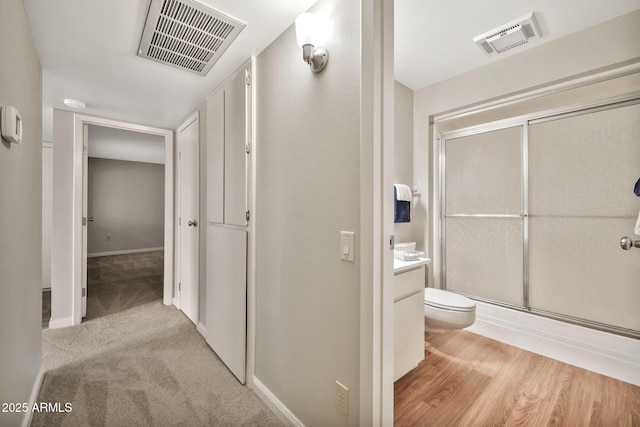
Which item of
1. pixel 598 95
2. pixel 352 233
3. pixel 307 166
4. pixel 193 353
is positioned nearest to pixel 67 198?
pixel 193 353

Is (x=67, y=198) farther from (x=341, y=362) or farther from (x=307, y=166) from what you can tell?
(x=341, y=362)

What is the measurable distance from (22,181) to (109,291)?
313 cm

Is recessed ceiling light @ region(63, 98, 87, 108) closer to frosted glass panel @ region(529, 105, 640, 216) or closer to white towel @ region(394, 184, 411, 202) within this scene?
white towel @ region(394, 184, 411, 202)

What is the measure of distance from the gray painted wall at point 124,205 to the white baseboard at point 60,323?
15.5 ft

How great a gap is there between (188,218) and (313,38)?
244 cm

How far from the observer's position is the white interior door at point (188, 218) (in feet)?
9.19

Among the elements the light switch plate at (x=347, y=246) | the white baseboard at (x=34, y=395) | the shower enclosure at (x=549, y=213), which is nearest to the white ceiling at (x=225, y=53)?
the shower enclosure at (x=549, y=213)

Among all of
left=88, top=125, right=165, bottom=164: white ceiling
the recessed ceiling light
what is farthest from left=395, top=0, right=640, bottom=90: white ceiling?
left=88, top=125, right=165, bottom=164: white ceiling

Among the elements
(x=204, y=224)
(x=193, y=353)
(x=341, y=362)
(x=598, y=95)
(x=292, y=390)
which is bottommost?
(x=193, y=353)

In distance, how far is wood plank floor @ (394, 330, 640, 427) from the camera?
1530 mm

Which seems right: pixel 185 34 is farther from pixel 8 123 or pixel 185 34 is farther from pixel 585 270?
pixel 585 270

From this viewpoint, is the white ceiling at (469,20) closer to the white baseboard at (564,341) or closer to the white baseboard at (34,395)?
the white baseboard at (564,341)

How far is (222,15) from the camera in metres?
1.45

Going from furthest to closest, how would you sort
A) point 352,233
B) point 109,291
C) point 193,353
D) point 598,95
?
1. point 109,291
2. point 193,353
3. point 598,95
4. point 352,233
